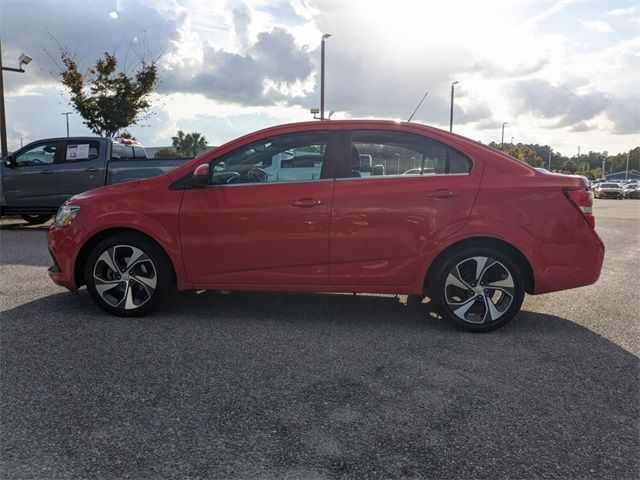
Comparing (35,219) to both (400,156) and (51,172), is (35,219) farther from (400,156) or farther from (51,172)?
(400,156)

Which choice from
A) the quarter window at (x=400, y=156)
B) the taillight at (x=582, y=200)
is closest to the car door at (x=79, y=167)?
the quarter window at (x=400, y=156)

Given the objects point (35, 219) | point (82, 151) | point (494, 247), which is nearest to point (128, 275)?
point (494, 247)

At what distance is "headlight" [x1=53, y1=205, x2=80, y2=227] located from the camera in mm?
4664

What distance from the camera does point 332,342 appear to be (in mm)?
4066

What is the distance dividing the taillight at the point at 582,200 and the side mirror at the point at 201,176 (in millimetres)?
2875

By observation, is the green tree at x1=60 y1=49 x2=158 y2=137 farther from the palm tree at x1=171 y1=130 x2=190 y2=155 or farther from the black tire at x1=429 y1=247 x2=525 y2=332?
the palm tree at x1=171 y1=130 x2=190 y2=155

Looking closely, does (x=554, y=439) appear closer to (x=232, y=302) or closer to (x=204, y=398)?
(x=204, y=398)

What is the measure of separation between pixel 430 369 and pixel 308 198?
1.65 meters

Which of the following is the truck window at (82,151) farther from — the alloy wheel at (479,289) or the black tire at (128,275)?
the alloy wheel at (479,289)

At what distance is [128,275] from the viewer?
4.59 meters

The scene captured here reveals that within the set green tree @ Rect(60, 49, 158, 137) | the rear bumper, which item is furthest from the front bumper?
green tree @ Rect(60, 49, 158, 137)

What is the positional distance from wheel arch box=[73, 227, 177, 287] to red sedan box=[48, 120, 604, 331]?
0.01 metres

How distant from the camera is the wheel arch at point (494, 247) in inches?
168

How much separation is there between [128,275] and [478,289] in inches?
116
